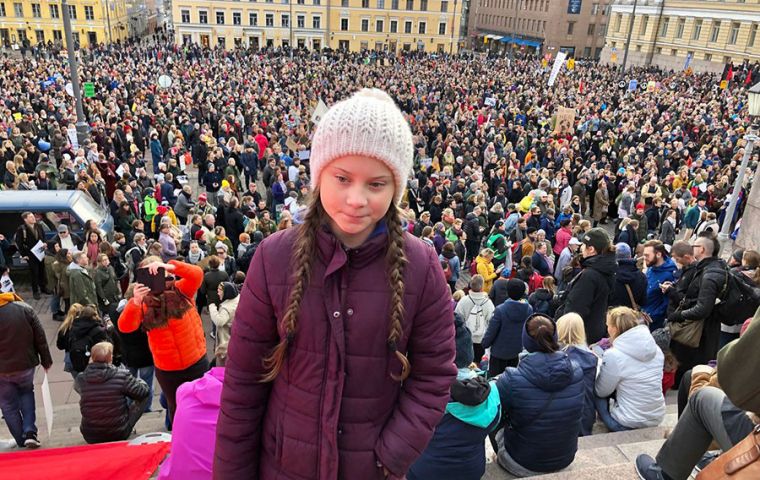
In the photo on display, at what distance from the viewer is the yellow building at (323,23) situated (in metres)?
66.2

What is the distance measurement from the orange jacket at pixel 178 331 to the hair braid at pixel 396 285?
9.68 ft

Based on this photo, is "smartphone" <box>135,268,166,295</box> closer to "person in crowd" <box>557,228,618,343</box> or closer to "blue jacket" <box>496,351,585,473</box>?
"blue jacket" <box>496,351,585,473</box>

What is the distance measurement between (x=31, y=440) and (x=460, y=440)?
4.08 m

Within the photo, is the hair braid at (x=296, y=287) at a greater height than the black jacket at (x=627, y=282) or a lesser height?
greater

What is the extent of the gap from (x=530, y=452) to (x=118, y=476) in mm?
2896

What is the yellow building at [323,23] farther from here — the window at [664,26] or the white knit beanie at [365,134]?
the white knit beanie at [365,134]

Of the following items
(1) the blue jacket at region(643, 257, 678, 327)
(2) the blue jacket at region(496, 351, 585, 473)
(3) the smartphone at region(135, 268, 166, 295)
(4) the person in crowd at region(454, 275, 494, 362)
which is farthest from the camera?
(1) the blue jacket at region(643, 257, 678, 327)

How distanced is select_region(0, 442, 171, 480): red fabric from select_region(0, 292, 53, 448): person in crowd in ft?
3.43

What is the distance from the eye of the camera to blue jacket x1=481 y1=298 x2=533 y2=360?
589 cm

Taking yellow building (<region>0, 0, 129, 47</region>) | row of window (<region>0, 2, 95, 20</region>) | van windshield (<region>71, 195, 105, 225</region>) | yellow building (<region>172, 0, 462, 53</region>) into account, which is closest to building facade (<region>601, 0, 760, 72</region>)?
yellow building (<region>172, 0, 462, 53</region>)

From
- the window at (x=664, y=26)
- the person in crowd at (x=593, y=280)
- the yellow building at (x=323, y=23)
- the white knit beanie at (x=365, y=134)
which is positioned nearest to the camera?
the white knit beanie at (x=365, y=134)

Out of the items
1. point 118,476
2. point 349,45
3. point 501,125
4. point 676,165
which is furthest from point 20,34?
point 118,476

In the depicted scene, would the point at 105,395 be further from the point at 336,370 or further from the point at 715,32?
the point at 715,32

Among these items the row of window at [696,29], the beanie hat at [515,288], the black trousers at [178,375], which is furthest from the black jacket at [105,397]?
the row of window at [696,29]
